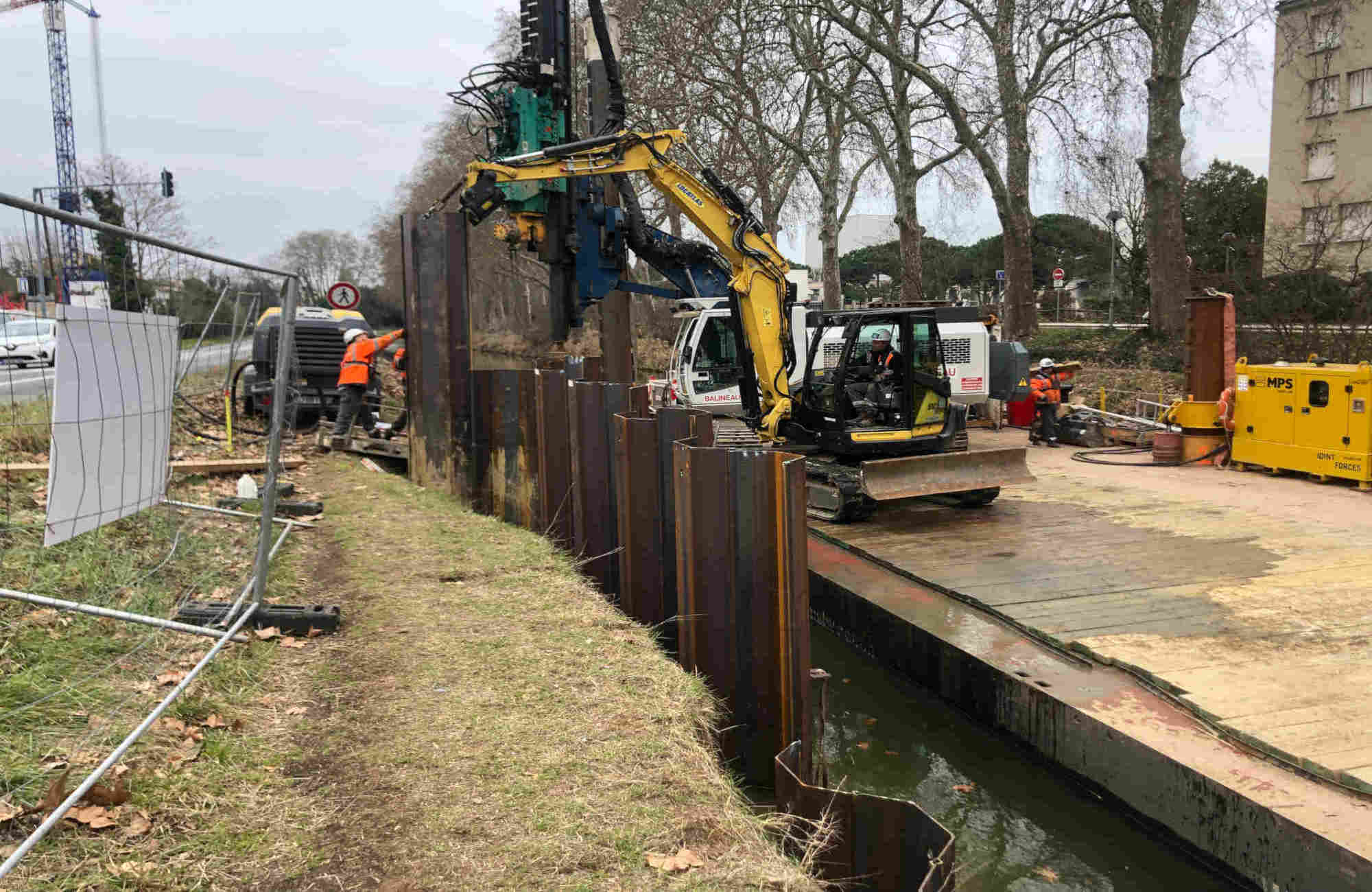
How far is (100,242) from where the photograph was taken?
13.1 ft

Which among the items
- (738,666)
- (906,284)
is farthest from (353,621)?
(906,284)

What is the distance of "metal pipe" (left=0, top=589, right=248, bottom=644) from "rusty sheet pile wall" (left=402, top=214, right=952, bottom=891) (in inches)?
95.7

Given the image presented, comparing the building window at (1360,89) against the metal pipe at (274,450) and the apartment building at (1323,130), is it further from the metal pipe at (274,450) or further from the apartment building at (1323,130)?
the metal pipe at (274,450)

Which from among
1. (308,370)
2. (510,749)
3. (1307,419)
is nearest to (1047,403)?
(1307,419)

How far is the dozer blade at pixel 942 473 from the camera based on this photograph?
33.1 ft

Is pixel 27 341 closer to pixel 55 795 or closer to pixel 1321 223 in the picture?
pixel 55 795

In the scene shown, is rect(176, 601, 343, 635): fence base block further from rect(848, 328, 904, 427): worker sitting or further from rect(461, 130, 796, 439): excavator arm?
rect(848, 328, 904, 427): worker sitting

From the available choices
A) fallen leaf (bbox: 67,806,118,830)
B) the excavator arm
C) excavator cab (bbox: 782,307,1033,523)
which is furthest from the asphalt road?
excavator cab (bbox: 782,307,1033,523)

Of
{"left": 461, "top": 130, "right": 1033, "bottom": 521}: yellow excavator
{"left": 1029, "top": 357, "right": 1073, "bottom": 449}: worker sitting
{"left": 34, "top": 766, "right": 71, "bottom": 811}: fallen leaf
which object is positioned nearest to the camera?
{"left": 34, "top": 766, "right": 71, "bottom": 811}: fallen leaf

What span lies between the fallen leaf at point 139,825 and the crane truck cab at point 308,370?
29.3ft

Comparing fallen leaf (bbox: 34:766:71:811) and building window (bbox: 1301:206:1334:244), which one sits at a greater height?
building window (bbox: 1301:206:1334:244)

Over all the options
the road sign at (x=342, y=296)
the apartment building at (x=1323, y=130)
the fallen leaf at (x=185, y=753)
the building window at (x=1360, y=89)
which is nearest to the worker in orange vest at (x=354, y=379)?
the road sign at (x=342, y=296)

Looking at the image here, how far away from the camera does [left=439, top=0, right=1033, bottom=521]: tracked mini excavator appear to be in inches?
402

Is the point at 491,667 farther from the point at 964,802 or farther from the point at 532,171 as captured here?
the point at 532,171
